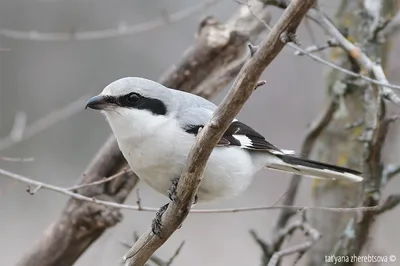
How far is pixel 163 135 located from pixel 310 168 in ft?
2.34

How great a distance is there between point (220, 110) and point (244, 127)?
0.86 meters

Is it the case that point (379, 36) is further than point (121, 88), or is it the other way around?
point (379, 36)

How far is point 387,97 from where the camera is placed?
2.02m

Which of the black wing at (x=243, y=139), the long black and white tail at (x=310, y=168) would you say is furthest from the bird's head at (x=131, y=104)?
the long black and white tail at (x=310, y=168)

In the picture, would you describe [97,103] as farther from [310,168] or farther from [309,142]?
[309,142]

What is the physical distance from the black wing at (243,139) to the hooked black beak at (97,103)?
31 centimetres

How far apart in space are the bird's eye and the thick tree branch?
391 mm

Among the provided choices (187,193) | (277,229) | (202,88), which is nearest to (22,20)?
(202,88)

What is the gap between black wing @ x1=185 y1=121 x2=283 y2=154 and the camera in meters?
2.29

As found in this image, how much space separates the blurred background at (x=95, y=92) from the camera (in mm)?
5617

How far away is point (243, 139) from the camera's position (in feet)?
7.84

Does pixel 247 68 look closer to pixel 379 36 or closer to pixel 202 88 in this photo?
pixel 379 36

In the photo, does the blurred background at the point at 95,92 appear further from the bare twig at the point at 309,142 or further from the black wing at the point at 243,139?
the black wing at the point at 243,139

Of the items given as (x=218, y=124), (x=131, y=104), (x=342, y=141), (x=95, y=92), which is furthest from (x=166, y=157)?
(x=95, y=92)
